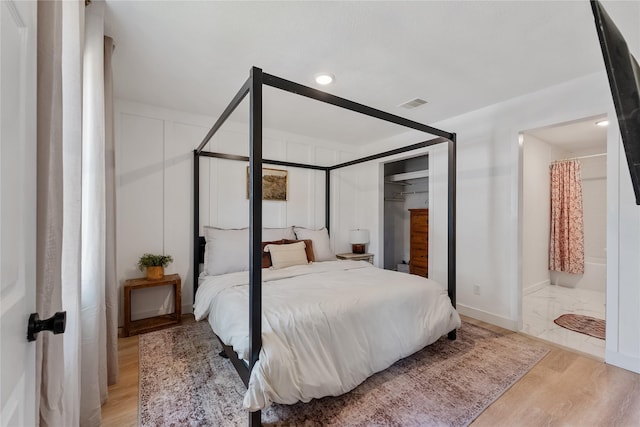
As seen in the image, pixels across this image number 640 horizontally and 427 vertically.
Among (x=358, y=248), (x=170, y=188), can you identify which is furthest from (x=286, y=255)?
(x=358, y=248)

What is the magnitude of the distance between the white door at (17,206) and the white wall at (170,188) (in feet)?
8.82

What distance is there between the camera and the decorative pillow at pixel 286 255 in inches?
122

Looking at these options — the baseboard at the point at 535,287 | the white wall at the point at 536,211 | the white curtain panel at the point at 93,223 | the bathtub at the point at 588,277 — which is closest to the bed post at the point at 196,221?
the white curtain panel at the point at 93,223

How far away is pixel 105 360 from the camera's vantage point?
68.3 inches

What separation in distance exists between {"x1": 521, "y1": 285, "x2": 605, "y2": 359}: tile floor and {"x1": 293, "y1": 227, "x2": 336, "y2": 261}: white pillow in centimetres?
231

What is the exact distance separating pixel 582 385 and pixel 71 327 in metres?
3.13

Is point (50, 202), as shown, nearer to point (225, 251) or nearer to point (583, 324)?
point (225, 251)

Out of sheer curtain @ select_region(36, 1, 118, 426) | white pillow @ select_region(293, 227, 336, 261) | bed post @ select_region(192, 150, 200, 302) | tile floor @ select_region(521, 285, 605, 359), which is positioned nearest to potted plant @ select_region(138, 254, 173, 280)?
bed post @ select_region(192, 150, 200, 302)

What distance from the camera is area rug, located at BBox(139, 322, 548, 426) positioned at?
163cm

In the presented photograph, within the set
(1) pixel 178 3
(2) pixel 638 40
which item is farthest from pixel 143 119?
(2) pixel 638 40

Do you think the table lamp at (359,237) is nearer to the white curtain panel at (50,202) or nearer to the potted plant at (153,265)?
the potted plant at (153,265)

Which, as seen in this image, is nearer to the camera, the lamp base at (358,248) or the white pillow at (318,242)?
the white pillow at (318,242)

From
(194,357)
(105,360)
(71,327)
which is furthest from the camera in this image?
(194,357)

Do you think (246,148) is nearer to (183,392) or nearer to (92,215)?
(92,215)
